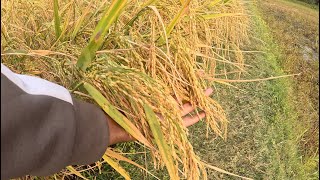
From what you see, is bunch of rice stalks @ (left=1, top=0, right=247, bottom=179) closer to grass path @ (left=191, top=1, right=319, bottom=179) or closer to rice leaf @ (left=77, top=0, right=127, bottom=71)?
rice leaf @ (left=77, top=0, right=127, bottom=71)

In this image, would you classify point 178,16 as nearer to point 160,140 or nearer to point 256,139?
point 160,140

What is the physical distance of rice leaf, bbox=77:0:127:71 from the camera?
147 centimetres

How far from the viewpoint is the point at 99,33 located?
4.94ft

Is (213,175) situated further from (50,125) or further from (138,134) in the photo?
(50,125)

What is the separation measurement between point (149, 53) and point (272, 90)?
9.45 ft

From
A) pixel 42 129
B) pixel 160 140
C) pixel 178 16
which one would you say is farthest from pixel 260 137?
pixel 42 129

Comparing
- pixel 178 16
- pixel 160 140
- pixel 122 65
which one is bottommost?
pixel 160 140

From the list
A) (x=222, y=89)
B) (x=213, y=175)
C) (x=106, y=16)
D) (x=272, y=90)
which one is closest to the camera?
(x=106, y=16)

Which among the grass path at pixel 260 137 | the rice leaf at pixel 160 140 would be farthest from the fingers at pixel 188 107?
the grass path at pixel 260 137

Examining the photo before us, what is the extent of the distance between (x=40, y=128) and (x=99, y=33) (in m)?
0.64

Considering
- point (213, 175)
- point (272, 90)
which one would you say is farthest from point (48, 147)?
point (272, 90)

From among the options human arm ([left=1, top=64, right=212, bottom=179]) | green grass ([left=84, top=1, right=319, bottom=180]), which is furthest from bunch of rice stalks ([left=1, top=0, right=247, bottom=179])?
green grass ([left=84, top=1, right=319, bottom=180])

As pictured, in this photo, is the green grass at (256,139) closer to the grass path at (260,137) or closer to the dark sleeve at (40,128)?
the grass path at (260,137)

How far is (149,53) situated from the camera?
5.28 feet
